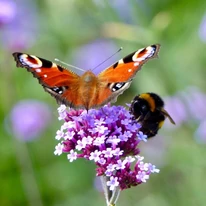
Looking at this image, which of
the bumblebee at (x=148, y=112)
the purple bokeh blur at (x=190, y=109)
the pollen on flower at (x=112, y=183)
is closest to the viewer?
the pollen on flower at (x=112, y=183)

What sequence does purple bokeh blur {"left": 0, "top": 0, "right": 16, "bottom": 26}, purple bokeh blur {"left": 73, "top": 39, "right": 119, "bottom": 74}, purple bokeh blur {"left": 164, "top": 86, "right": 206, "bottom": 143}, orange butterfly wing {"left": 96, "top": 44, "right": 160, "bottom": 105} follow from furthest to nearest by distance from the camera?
1. purple bokeh blur {"left": 73, "top": 39, "right": 119, "bottom": 74}
2. purple bokeh blur {"left": 0, "top": 0, "right": 16, "bottom": 26}
3. purple bokeh blur {"left": 164, "top": 86, "right": 206, "bottom": 143}
4. orange butterfly wing {"left": 96, "top": 44, "right": 160, "bottom": 105}

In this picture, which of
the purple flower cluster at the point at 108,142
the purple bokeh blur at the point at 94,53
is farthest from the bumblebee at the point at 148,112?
the purple bokeh blur at the point at 94,53

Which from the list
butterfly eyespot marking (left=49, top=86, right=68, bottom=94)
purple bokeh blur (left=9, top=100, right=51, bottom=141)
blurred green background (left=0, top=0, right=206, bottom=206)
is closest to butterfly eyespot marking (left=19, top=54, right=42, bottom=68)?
butterfly eyespot marking (left=49, top=86, right=68, bottom=94)

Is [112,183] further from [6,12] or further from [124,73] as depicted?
[6,12]

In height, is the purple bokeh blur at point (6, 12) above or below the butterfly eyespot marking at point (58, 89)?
above

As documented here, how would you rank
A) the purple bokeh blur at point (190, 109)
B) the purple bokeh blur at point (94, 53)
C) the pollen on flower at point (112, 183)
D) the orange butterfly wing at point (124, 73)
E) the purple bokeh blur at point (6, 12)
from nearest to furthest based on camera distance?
the pollen on flower at point (112, 183) → the orange butterfly wing at point (124, 73) → the purple bokeh blur at point (190, 109) → the purple bokeh blur at point (6, 12) → the purple bokeh blur at point (94, 53)

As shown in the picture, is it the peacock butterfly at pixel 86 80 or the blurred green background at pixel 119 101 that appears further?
the blurred green background at pixel 119 101

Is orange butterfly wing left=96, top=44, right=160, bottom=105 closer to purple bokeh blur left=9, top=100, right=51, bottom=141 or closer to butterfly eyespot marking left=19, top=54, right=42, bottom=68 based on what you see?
butterfly eyespot marking left=19, top=54, right=42, bottom=68

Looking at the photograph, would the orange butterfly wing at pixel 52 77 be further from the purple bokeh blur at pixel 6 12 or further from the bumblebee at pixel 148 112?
the purple bokeh blur at pixel 6 12
